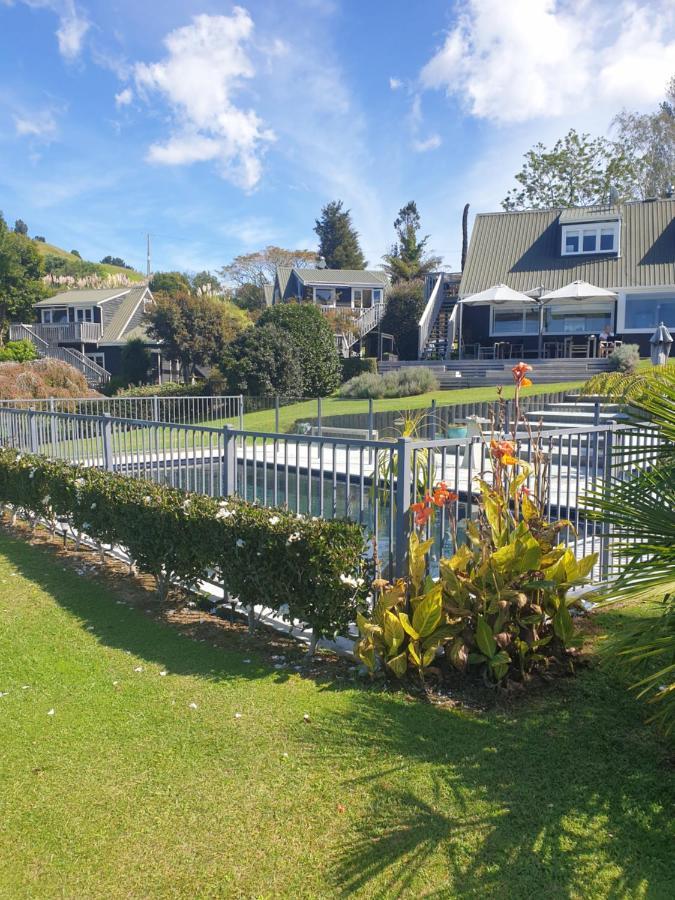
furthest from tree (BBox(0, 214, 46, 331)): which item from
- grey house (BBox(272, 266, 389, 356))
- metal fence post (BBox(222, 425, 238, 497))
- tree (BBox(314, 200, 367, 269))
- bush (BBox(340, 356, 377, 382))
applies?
metal fence post (BBox(222, 425, 238, 497))

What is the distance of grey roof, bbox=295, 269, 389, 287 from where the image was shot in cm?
4625

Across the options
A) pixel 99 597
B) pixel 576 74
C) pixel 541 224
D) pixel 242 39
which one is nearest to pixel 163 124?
pixel 242 39

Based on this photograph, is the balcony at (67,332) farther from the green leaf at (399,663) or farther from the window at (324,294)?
the green leaf at (399,663)

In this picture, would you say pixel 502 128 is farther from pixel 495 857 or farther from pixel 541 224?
pixel 495 857

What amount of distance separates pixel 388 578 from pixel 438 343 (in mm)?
28057

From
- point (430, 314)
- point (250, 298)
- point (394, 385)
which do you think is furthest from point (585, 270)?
point (250, 298)

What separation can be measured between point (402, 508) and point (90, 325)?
44371mm

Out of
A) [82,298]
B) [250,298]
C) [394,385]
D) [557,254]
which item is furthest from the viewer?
[250,298]

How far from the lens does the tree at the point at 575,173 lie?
41.3 metres

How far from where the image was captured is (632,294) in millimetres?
27438

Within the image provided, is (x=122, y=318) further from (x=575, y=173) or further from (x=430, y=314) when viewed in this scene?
(x=575, y=173)

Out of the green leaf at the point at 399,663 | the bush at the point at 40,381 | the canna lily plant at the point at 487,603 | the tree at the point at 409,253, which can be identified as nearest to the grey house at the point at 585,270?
the bush at the point at 40,381

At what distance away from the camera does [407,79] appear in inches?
695

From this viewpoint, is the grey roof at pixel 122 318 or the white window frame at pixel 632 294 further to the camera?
the grey roof at pixel 122 318
